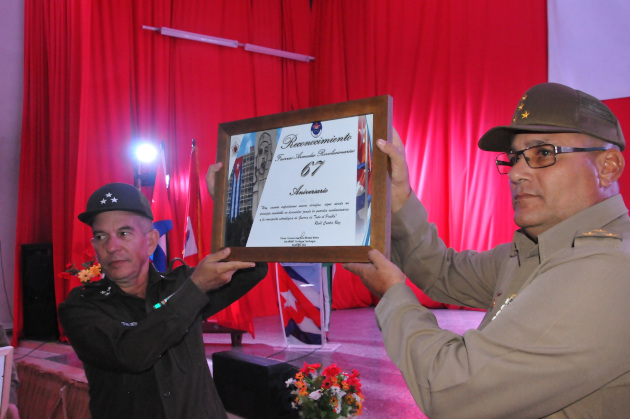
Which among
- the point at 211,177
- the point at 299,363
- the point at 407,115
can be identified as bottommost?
the point at 299,363

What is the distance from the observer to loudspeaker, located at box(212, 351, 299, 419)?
2.98 m

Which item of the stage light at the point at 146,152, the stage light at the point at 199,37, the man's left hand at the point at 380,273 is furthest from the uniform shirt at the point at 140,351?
the stage light at the point at 199,37

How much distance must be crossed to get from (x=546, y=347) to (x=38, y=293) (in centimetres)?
639

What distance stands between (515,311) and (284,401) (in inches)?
89.6

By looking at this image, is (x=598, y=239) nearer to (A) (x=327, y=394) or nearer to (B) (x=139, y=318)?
(B) (x=139, y=318)

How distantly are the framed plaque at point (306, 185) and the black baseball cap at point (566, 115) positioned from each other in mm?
348

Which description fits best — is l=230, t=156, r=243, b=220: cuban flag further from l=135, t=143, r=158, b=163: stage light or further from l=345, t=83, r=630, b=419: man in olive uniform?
l=135, t=143, r=158, b=163: stage light

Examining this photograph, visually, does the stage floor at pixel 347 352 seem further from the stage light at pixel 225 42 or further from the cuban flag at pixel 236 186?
the stage light at pixel 225 42

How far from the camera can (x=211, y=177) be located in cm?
173

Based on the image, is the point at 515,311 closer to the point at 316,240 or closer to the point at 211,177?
the point at 316,240

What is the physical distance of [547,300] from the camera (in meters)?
0.97

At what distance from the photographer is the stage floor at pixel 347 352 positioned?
345 cm

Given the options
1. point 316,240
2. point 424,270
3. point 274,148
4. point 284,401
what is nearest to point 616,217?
point 424,270

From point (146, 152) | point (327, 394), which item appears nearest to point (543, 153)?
point (327, 394)
